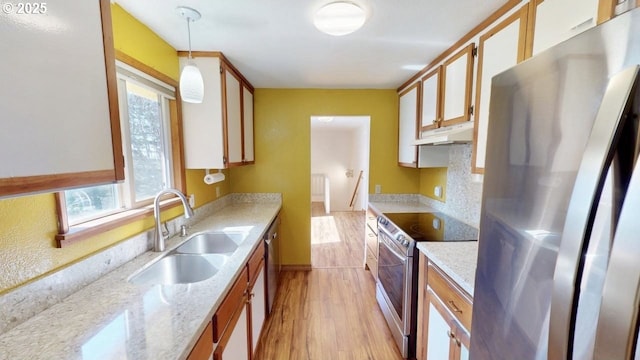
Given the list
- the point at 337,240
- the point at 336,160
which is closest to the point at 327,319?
the point at 337,240

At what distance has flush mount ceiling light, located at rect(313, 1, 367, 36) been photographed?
1.30 metres

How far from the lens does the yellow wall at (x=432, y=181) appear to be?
247 cm

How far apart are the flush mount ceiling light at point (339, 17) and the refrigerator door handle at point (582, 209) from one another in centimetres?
119

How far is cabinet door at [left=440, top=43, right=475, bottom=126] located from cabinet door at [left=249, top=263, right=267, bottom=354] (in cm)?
186

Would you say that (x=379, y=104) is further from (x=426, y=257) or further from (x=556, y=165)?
(x=556, y=165)

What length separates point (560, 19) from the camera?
39.5 inches

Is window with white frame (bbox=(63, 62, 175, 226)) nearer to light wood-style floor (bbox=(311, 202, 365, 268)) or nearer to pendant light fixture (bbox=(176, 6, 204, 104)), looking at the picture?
pendant light fixture (bbox=(176, 6, 204, 104))

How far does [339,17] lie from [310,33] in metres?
0.32

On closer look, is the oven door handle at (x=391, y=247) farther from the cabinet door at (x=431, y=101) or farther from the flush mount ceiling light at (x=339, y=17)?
the flush mount ceiling light at (x=339, y=17)

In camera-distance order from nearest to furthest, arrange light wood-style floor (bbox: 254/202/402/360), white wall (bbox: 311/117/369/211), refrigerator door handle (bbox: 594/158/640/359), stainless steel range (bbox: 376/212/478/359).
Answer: refrigerator door handle (bbox: 594/158/640/359) < stainless steel range (bbox: 376/212/478/359) < light wood-style floor (bbox: 254/202/402/360) < white wall (bbox: 311/117/369/211)

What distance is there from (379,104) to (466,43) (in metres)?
1.38

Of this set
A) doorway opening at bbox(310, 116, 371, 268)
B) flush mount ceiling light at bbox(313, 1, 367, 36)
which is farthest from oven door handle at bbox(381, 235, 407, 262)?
doorway opening at bbox(310, 116, 371, 268)

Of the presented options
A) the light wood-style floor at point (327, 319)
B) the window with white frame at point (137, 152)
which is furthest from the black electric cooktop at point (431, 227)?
the window with white frame at point (137, 152)

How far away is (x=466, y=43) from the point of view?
163 cm
